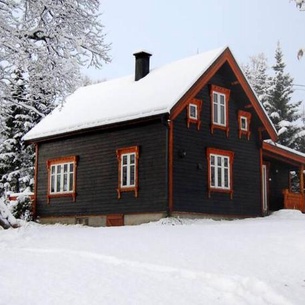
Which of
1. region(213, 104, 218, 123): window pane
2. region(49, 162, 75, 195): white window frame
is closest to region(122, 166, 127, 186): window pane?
region(49, 162, 75, 195): white window frame

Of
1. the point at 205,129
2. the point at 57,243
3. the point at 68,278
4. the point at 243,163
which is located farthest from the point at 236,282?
the point at 243,163

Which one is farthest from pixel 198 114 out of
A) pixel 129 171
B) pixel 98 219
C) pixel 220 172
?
pixel 98 219

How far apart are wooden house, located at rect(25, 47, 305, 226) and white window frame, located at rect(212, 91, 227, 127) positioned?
0.04 m

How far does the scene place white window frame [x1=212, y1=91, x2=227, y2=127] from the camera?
22781 mm

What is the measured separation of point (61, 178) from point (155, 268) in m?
14.9

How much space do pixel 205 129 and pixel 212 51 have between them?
4.14m

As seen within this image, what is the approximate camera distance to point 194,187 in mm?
20844

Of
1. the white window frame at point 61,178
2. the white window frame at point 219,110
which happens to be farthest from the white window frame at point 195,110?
the white window frame at point 61,178

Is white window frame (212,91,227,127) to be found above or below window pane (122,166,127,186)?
above

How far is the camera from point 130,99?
74.5 ft

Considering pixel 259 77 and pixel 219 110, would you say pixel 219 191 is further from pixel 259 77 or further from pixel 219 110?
pixel 259 77

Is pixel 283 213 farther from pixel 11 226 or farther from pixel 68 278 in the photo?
pixel 68 278

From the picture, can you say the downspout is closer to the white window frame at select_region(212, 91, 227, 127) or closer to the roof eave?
the roof eave

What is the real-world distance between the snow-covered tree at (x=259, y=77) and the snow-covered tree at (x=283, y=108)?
0.91m
